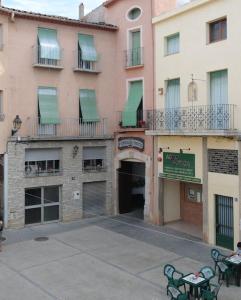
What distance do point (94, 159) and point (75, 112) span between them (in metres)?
2.91

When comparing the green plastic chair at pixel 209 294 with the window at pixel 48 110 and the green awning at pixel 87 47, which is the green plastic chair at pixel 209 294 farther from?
the green awning at pixel 87 47

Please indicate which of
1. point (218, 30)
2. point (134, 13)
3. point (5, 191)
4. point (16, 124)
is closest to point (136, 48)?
point (134, 13)

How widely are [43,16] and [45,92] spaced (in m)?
3.80

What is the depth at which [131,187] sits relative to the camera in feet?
78.2

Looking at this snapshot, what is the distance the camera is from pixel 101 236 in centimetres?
1892

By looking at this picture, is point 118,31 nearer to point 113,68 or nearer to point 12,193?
point 113,68

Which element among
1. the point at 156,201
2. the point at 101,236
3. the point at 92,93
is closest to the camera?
the point at 101,236

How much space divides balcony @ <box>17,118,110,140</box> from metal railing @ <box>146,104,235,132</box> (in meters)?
3.16

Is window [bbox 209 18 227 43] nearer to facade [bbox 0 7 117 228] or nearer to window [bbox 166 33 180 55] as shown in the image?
window [bbox 166 33 180 55]

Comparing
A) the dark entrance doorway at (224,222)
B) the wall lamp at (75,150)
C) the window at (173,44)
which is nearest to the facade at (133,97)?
the window at (173,44)

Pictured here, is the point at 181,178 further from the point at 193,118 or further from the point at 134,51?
the point at 134,51

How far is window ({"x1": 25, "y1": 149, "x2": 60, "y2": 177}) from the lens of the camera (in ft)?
66.9

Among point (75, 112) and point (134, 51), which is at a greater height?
point (134, 51)

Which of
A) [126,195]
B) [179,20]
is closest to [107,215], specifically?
[126,195]
